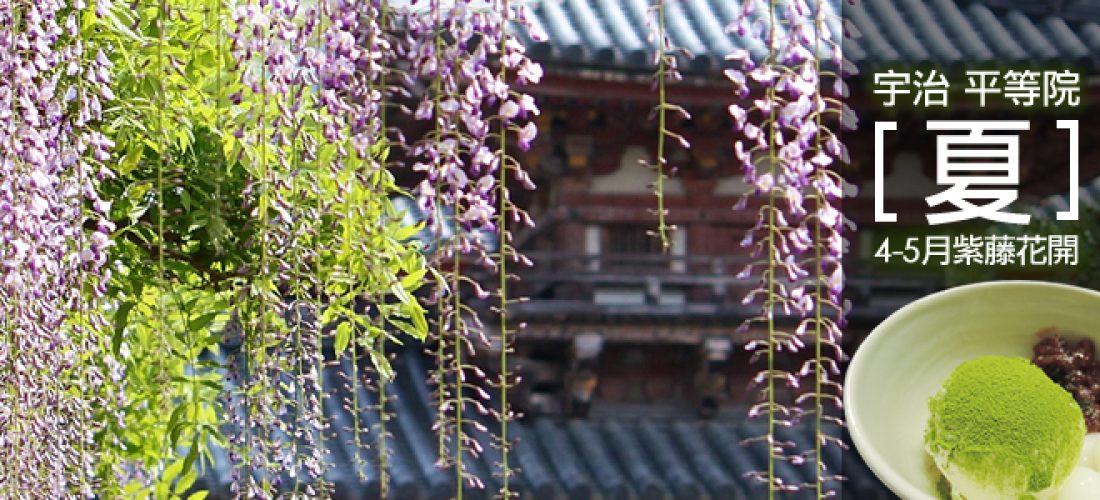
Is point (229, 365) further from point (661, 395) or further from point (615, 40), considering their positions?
point (661, 395)

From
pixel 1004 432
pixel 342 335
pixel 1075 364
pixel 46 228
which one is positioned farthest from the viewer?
pixel 1075 364

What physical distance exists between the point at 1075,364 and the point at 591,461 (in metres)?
2.84

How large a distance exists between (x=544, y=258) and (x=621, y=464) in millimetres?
783

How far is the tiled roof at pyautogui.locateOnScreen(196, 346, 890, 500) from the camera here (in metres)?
5.02

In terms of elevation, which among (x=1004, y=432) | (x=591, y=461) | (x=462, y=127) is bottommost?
(x=591, y=461)

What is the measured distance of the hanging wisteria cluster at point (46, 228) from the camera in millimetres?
1902

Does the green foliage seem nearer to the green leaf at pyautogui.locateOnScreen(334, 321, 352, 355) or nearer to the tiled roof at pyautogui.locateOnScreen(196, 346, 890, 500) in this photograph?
the green leaf at pyautogui.locateOnScreen(334, 321, 352, 355)

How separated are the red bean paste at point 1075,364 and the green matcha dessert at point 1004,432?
6cm

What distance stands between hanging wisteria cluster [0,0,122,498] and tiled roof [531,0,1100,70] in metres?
2.73

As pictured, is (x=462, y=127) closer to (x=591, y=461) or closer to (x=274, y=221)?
(x=274, y=221)

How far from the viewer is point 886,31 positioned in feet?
16.7

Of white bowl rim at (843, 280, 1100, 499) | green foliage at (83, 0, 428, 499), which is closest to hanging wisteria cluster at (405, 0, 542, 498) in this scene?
green foliage at (83, 0, 428, 499)

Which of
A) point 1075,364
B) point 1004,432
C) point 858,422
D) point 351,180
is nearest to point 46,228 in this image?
point 351,180

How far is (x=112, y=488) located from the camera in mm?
2801
